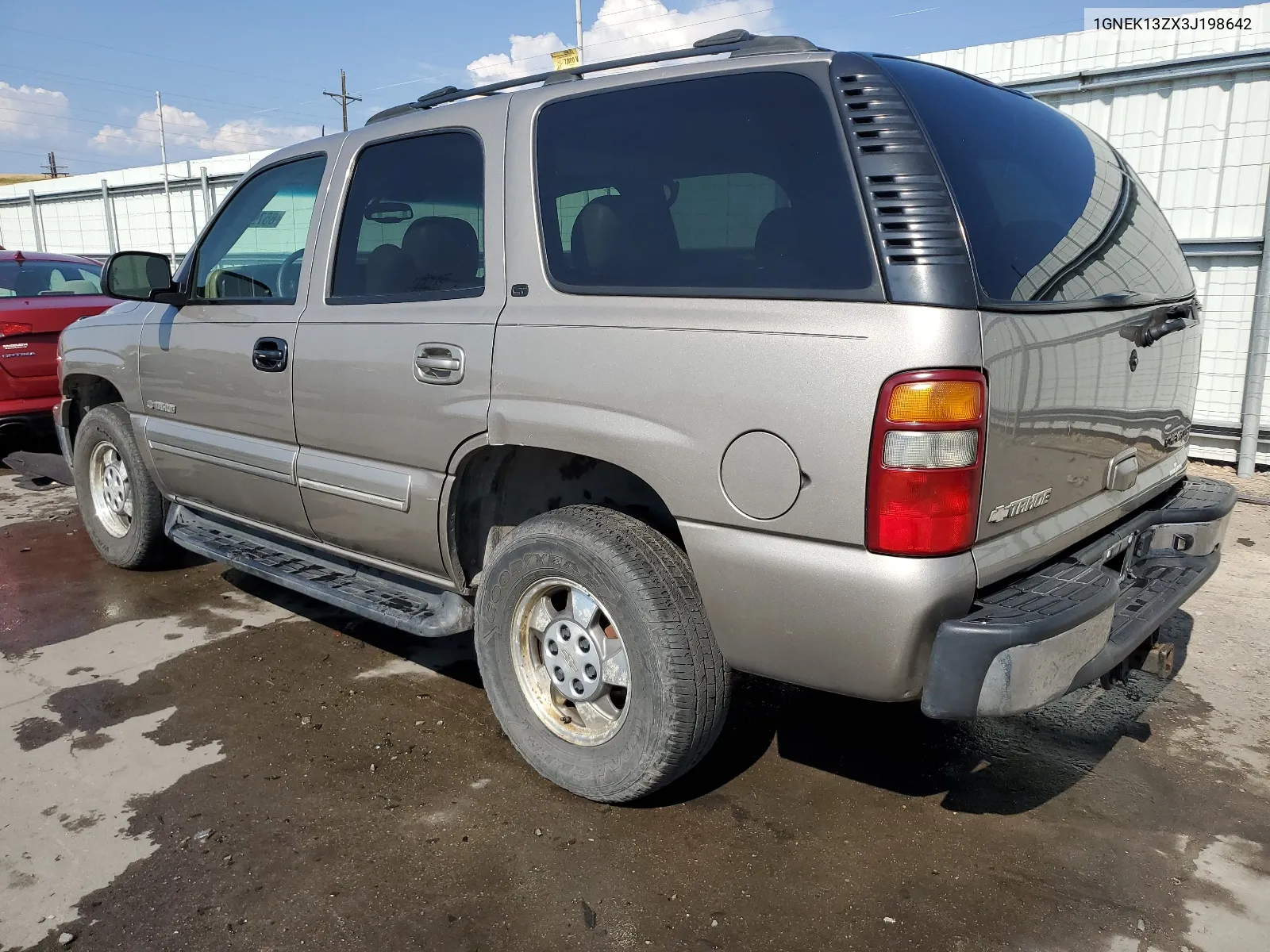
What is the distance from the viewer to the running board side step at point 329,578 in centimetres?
317

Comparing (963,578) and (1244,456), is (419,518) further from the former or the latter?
(1244,456)

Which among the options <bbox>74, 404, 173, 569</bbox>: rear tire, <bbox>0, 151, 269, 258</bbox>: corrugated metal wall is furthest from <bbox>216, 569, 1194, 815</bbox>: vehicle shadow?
<bbox>0, 151, 269, 258</bbox>: corrugated metal wall

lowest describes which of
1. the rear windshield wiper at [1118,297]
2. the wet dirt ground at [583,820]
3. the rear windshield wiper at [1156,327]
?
the wet dirt ground at [583,820]

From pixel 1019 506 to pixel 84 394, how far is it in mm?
4813

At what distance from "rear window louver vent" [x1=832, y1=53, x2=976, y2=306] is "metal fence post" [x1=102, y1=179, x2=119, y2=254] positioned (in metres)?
19.8

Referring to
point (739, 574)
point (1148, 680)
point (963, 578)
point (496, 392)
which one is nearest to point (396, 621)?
point (496, 392)

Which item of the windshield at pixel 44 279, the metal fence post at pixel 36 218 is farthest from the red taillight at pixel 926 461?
the metal fence post at pixel 36 218

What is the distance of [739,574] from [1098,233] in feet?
4.83

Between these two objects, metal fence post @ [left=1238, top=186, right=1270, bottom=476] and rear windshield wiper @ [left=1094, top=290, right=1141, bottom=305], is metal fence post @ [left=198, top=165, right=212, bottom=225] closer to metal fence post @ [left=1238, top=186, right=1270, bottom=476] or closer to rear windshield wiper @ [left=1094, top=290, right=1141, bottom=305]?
metal fence post @ [left=1238, top=186, right=1270, bottom=476]

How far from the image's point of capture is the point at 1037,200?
2.47 m

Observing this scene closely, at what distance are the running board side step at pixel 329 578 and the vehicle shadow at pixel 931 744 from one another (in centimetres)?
95

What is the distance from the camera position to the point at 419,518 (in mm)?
3078

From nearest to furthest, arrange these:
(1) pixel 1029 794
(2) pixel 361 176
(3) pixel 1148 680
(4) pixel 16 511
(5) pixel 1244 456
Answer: (1) pixel 1029 794 < (2) pixel 361 176 < (3) pixel 1148 680 < (4) pixel 16 511 < (5) pixel 1244 456

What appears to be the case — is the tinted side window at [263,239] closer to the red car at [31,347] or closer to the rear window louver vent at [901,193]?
the rear window louver vent at [901,193]
